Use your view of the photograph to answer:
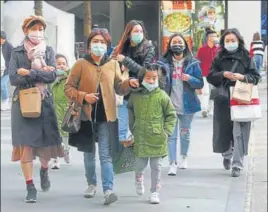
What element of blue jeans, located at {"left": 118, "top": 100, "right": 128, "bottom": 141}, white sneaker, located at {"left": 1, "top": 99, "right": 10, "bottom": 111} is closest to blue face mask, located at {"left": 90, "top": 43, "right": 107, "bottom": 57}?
blue jeans, located at {"left": 118, "top": 100, "right": 128, "bottom": 141}

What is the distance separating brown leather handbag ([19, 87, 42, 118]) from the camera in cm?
657

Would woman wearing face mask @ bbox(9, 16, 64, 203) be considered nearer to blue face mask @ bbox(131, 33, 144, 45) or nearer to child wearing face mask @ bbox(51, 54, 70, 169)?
blue face mask @ bbox(131, 33, 144, 45)

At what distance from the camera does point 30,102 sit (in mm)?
6570

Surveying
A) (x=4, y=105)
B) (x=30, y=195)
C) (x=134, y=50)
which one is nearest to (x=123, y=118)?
(x=134, y=50)

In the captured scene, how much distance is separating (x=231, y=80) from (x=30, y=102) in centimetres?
270

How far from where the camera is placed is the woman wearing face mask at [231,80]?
816cm

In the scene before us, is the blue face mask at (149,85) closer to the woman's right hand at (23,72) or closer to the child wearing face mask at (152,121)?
the child wearing face mask at (152,121)

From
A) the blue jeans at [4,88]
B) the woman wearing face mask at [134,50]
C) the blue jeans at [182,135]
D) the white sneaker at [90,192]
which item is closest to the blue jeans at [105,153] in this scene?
the white sneaker at [90,192]

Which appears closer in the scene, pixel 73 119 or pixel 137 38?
pixel 73 119

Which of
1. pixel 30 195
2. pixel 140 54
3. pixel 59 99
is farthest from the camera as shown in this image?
pixel 59 99

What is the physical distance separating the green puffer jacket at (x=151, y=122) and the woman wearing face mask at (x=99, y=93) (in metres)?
0.20

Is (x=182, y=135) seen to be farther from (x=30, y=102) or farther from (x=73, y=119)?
(x=30, y=102)

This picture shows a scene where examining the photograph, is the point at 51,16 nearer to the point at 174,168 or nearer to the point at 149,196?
the point at 174,168

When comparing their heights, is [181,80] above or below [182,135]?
above
